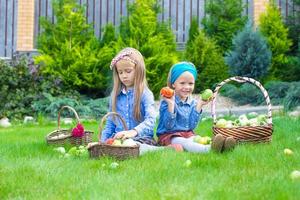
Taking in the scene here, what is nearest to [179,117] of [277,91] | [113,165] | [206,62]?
[113,165]

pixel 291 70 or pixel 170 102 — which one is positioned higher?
pixel 291 70

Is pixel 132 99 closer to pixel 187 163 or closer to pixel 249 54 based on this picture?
pixel 187 163

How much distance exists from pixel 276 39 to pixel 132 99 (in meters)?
6.68

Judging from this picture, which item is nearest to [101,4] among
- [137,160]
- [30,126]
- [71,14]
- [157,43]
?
[71,14]

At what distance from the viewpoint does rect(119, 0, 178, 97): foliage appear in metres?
10.5

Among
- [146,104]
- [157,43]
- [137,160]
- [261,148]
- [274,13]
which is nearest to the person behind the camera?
[137,160]

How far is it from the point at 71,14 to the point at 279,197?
28.2ft

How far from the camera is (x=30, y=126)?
8078 mm

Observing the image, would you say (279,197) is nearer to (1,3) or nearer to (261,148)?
(261,148)

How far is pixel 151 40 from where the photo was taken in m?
10.7

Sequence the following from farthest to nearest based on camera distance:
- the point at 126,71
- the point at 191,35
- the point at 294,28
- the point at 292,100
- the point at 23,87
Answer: the point at 294,28
the point at 191,35
the point at 23,87
the point at 292,100
the point at 126,71

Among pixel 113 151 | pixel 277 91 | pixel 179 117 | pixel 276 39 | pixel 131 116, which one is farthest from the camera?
pixel 276 39

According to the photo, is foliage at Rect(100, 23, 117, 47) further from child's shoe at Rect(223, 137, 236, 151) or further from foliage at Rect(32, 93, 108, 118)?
child's shoe at Rect(223, 137, 236, 151)

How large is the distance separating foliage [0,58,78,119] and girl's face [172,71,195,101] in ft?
15.5
